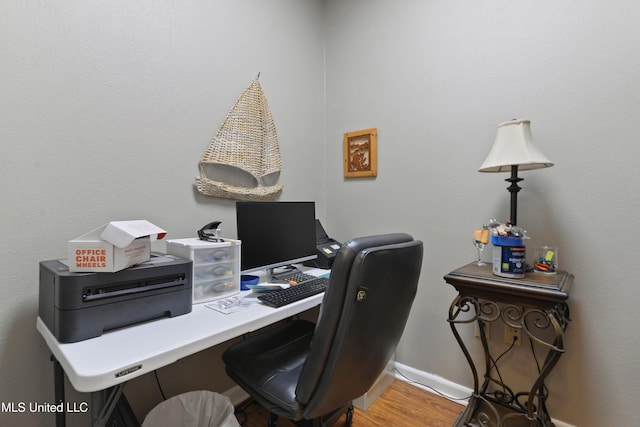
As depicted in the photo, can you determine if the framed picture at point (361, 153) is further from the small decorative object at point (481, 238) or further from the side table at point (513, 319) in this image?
the side table at point (513, 319)

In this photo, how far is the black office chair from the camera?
0.82 m

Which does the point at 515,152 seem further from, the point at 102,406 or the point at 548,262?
the point at 102,406

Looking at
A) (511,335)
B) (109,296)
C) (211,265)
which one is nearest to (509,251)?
(511,335)

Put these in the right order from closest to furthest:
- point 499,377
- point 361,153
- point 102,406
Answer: point 102,406 → point 499,377 → point 361,153

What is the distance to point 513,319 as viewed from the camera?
1.29 metres

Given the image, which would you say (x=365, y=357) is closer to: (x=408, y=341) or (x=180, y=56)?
(x=408, y=341)

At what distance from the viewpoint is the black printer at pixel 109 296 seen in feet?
2.76

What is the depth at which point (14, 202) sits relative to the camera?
1056 millimetres

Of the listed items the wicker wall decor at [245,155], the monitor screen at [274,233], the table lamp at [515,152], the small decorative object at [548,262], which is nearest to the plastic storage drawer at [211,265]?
the monitor screen at [274,233]

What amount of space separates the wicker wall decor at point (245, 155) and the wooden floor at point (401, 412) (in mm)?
1223

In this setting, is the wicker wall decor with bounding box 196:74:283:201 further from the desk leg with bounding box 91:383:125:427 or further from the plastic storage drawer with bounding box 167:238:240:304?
the desk leg with bounding box 91:383:125:427

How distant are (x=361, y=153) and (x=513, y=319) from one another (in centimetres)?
135

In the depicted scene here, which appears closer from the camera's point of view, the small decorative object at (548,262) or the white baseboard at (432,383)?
the small decorative object at (548,262)

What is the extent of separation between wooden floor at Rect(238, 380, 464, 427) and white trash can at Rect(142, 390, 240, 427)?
0.37 metres
